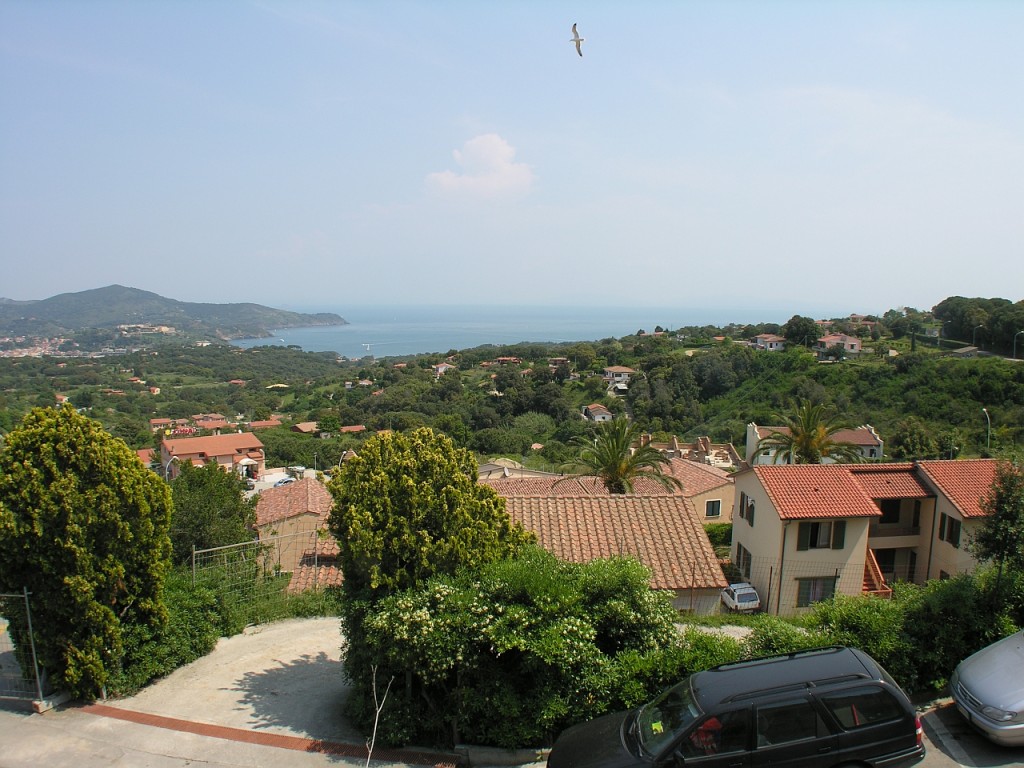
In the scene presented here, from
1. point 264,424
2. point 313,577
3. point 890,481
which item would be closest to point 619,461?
point 890,481

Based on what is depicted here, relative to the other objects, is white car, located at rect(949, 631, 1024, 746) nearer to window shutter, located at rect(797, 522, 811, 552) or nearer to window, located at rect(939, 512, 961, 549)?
window shutter, located at rect(797, 522, 811, 552)

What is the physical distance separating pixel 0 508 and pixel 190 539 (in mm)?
7274

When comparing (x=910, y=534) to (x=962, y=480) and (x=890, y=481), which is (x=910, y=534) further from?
(x=962, y=480)

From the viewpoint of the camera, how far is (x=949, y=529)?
18.1 m

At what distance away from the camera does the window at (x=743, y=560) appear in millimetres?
19703

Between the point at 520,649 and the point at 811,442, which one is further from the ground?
the point at 520,649

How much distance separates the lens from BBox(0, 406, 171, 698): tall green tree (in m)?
8.33

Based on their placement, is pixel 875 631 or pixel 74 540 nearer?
pixel 875 631

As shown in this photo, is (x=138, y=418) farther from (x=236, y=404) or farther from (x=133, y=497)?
(x=133, y=497)

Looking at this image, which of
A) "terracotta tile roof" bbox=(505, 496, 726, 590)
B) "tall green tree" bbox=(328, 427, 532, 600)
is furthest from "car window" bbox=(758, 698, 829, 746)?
"terracotta tile roof" bbox=(505, 496, 726, 590)

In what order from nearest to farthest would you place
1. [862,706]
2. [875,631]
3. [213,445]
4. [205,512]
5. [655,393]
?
[862,706]
[875,631]
[205,512]
[213,445]
[655,393]

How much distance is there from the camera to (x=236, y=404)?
369ft

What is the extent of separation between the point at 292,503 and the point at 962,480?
21.6m

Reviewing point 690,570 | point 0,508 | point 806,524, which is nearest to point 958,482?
point 806,524
